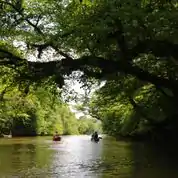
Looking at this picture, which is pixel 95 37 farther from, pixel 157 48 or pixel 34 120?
pixel 34 120

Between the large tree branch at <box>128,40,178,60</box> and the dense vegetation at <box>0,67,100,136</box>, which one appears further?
the dense vegetation at <box>0,67,100,136</box>

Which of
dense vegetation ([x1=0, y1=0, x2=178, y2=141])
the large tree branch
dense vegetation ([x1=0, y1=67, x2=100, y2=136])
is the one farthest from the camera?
dense vegetation ([x1=0, y1=67, x2=100, y2=136])

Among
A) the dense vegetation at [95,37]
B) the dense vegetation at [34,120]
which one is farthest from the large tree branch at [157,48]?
the dense vegetation at [34,120]

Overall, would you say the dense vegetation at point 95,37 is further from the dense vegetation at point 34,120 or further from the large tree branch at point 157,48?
the dense vegetation at point 34,120

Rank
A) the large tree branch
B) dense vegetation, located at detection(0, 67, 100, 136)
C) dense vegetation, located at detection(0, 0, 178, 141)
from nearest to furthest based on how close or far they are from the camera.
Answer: dense vegetation, located at detection(0, 0, 178, 141) → the large tree branch → dense vegetation, located at detection(0, 67, 100, 136)

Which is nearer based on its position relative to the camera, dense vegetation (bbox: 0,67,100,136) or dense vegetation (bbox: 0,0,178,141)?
dense vegetation (bbox: 0,0,178,141)

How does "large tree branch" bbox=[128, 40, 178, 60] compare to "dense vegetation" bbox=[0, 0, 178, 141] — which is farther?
"large tree branch" bbox=[128, 40, 178, 60]

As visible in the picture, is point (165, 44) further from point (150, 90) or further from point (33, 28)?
point (150, 90)

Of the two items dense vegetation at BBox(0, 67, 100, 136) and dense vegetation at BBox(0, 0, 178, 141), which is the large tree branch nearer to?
dense vegetation at BBox(0, 0, 178, 141)

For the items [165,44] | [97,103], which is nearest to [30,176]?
[165,44]

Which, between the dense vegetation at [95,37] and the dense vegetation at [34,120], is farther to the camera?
the dense vegetation at [34,120]

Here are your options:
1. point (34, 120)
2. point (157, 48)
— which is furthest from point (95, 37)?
point (34, 120)

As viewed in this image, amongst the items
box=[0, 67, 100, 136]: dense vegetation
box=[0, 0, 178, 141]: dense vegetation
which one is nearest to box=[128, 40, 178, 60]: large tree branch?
box=[0, 0, 178, 141]: dense vegetation

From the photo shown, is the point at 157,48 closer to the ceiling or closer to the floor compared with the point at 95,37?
closer to the floor
